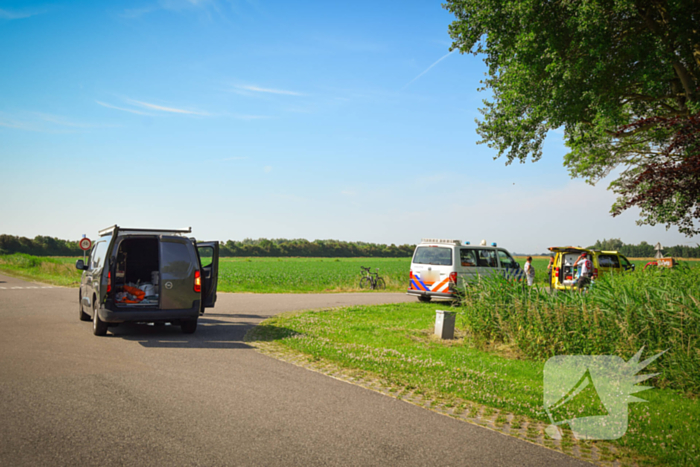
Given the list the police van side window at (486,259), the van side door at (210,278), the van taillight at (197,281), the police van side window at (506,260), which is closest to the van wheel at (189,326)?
the van side door at (210,278)

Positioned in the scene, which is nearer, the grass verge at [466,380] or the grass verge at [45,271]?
the grass verge at [466,380]

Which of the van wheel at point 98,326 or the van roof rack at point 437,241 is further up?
the van roof rack at point 437,241

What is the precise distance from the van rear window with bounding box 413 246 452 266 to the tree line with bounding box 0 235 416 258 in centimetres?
8456

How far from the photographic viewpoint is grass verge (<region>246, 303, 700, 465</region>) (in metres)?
4.23

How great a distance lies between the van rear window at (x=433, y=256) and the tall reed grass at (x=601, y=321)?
6.85 meters

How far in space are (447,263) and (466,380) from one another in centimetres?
1018

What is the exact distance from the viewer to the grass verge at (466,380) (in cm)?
423

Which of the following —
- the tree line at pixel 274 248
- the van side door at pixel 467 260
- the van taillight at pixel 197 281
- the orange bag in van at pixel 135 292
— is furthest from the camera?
the tree line at pixel 274 248

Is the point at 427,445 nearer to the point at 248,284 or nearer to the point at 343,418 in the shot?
the point at 343,418

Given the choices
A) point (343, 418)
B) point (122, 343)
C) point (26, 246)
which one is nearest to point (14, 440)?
point (343, 418)

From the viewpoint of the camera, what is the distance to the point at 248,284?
88.2ft

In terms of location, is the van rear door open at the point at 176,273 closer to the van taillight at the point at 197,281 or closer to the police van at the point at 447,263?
the van taillight at the point at 197,281

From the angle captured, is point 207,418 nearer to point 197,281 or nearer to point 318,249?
point 197,281

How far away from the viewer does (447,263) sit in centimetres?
1642
